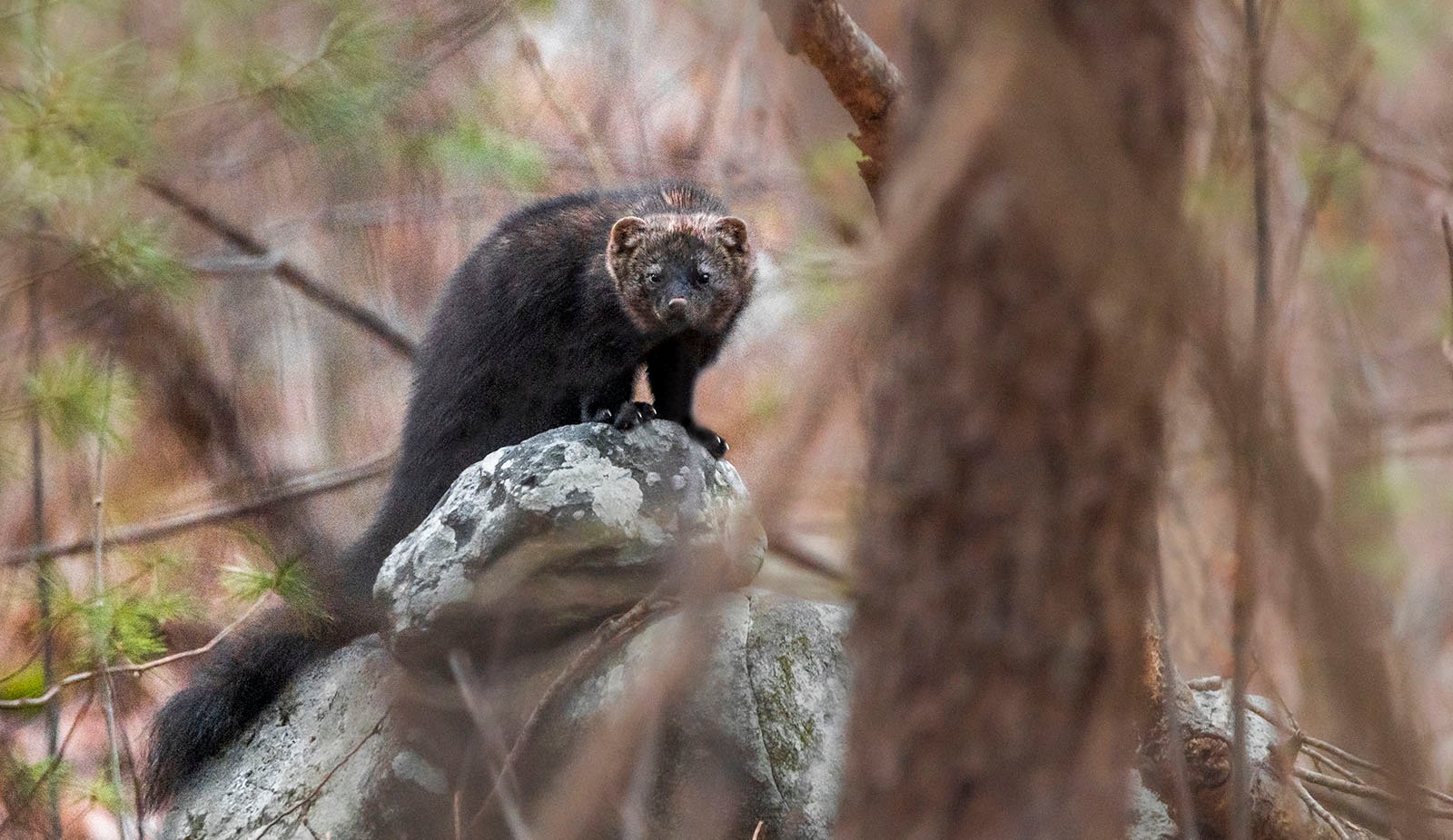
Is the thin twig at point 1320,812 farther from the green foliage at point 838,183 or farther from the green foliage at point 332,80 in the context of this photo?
the green foliage at point 838,183

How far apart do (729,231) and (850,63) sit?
820mm

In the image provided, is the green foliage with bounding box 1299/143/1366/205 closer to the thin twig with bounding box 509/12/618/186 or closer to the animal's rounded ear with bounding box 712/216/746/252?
the animal's rounded ear with bounding box 712/216/746/252

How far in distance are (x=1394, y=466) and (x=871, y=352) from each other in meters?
7.55

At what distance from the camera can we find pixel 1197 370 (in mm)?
1837

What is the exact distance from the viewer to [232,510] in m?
5.77

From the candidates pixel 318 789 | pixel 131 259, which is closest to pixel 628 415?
pixel 318 789

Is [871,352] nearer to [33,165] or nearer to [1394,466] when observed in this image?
[33,165]

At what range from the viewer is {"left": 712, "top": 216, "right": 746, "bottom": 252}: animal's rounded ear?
4496 mm

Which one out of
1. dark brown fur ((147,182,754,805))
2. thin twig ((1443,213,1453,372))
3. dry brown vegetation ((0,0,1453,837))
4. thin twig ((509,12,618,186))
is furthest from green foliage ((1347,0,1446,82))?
thin twig ((509,12,618,186))

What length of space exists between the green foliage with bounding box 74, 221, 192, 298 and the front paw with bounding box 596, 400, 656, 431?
1308mm

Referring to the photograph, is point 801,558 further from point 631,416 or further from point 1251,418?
point 1251,418

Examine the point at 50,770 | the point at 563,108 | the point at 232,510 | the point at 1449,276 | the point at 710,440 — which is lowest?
the point at 50,770

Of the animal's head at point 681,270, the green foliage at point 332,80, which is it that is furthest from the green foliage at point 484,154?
the animal's head at point 681,270

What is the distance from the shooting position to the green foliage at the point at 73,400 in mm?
3896
